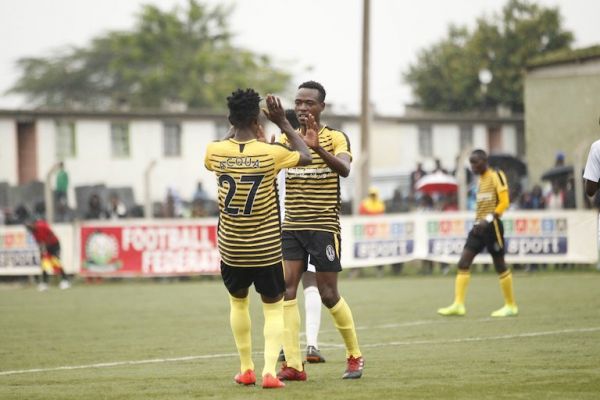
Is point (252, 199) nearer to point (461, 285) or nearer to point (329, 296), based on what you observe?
point (329, 296)

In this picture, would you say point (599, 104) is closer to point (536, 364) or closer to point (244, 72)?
point (536, 364)

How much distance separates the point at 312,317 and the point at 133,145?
1688 inches

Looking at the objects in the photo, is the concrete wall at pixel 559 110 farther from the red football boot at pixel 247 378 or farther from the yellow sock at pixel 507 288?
the red football boot at pixel 247 378

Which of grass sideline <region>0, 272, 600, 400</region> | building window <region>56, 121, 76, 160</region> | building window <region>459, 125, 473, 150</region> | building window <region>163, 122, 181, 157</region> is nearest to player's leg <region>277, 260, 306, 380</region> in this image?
grass sideline <region>0, 272, 600, 400</region>

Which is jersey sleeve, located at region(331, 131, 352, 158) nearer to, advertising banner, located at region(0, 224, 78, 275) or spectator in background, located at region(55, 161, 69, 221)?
advertising banner, located at region(0, 224, 78, 275)

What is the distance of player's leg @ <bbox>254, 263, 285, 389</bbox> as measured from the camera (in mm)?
9609

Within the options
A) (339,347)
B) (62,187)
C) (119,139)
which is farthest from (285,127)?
(119,139)

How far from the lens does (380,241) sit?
92.6ft

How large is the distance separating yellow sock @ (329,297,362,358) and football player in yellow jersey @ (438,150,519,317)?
6810mm

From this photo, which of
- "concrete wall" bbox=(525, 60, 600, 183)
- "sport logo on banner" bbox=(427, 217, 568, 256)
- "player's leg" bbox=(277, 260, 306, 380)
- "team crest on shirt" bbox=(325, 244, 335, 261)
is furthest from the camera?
"concrete wall" bbox=(525, 60, 600, 183)

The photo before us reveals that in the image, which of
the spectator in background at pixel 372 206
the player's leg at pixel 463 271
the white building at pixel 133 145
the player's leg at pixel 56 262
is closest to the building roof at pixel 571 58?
the white building at pixel 133 145

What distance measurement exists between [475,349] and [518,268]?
1584 cm

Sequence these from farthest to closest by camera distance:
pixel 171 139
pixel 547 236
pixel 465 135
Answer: pixel 465 135
pixel 171 139
pixel 547 236

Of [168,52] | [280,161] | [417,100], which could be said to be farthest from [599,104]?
[168,52]
